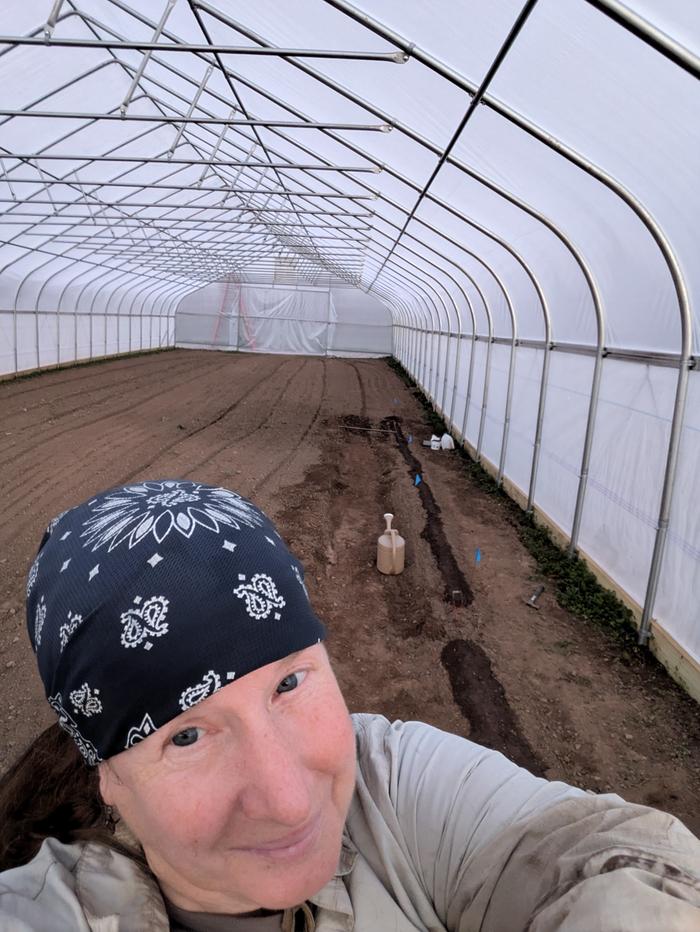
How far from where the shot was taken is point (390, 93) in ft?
18.6

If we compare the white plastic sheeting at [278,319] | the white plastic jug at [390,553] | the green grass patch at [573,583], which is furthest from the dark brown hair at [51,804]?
the white plastic sheeting at [278,319]

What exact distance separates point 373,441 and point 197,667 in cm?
1202

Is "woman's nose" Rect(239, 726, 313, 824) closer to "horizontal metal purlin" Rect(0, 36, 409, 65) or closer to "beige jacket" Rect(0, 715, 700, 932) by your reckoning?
"beige jacket" Rect(0, 715, 700, 932)

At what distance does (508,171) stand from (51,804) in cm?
626

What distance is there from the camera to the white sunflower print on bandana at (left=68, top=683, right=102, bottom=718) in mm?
879

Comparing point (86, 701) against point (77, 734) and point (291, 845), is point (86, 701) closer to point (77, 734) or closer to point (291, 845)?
point (77, 734)

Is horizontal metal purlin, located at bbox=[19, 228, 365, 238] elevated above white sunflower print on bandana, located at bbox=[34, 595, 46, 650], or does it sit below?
above

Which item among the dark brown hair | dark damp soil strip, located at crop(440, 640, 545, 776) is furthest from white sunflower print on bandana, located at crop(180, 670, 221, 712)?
dark damp soil strip, located at crop(440, 640, 545, 776)

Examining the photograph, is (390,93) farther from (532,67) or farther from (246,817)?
(246,817)

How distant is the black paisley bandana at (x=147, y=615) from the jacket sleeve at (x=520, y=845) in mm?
453

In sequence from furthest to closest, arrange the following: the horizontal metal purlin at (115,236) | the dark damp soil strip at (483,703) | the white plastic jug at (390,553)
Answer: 1. the horizontal metal purlin at (115,236)
2. the white plastic jug at (390,553)
3. the dark damp soil strip at (483,703)

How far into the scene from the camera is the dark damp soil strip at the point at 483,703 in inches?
153

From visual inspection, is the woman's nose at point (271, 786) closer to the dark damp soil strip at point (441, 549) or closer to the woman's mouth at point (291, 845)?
the woman's mouth at point (291, 845)

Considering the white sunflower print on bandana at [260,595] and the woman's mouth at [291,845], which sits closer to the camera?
the woman's mouth at [291,845]
